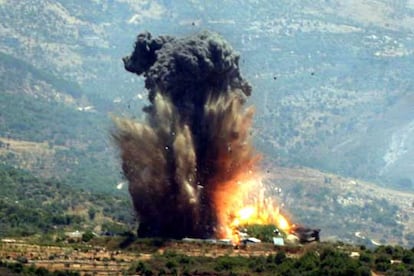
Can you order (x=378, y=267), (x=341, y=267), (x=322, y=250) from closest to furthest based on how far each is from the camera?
(x=341, y=267) → (x=378, y=267) → (x=322, y=250)

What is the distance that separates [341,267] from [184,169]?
40076 mm

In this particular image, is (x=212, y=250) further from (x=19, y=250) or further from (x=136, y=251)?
(x=19, y=250)

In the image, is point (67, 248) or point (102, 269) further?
point (67, 248)

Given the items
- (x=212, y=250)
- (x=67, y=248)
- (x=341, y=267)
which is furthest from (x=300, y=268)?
(x=67, y=248)

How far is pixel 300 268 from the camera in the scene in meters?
173

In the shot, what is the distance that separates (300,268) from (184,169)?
3277cm

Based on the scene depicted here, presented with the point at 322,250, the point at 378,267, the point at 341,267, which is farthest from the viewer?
the point at 322,250

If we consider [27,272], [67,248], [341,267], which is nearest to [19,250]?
[67,248]

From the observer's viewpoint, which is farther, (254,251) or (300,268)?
(254,251)

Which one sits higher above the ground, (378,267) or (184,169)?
(184,169)

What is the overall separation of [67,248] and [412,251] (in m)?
47.1

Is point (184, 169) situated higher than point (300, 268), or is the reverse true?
point (184, 169)

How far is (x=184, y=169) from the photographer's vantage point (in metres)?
200

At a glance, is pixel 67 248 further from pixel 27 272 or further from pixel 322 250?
pixel 322 250
